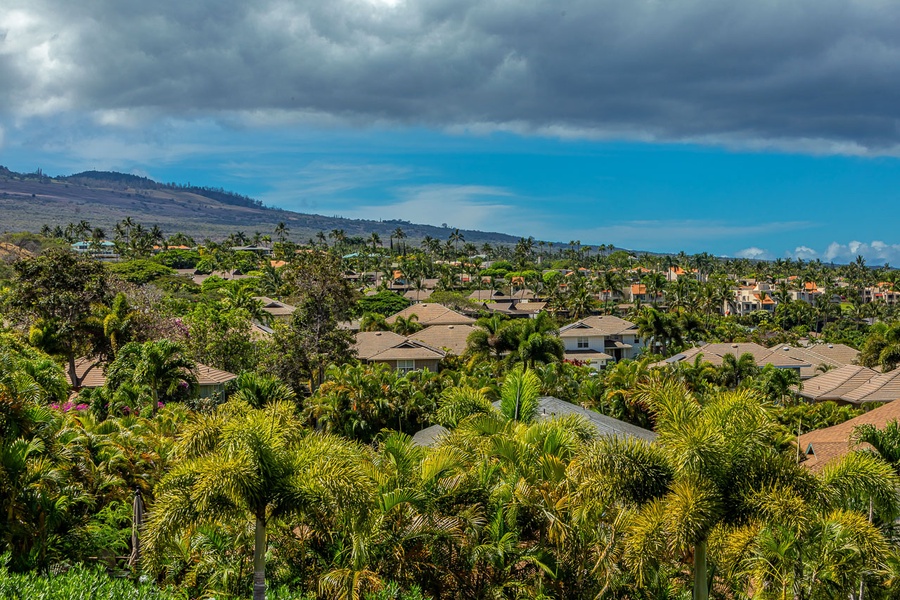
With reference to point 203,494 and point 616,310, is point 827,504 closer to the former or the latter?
point 203,494

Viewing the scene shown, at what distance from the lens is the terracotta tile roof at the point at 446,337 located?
194 ft

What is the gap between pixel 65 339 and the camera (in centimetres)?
3562

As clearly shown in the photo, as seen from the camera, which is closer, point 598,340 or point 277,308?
point 598,340

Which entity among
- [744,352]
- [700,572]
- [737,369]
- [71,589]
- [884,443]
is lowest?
[737,369]

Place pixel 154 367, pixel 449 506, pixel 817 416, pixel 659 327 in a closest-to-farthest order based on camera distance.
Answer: pixel 449 506 < pixel 154 367 < pixel 817 416 < pixel 659 327

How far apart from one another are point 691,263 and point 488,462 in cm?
17559

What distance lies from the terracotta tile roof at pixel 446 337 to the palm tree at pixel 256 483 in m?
46.4

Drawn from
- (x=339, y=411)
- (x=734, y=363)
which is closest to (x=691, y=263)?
(x=734, y=363)

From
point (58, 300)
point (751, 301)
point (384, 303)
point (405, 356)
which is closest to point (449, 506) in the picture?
point (58, 300)

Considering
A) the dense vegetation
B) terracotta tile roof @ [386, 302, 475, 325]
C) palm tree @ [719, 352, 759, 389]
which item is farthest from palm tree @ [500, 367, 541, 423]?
terracotta tile roof @ [386, 302, 475, 325]

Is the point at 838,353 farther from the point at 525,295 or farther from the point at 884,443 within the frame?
the point at 525,295

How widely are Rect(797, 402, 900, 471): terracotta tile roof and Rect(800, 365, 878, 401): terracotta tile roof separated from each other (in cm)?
1274

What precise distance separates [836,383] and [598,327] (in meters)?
26.6

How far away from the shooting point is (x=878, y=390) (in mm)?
37719
